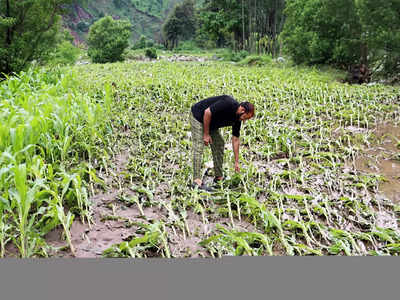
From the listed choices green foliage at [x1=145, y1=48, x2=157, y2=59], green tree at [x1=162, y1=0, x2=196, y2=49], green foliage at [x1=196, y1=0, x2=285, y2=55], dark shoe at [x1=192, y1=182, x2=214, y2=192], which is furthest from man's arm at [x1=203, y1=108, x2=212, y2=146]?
green tree at [x1=162, y1=0, x2=196, y2=49]

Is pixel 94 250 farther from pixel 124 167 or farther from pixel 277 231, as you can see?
pixel 124 167

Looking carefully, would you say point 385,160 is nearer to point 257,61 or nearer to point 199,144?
point 199,144

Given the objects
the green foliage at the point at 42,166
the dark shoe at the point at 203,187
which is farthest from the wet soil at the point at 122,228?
the dark shoe at the point at 203,187

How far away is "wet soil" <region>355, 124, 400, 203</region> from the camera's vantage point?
3365 mm

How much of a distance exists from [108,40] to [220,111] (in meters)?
19.7

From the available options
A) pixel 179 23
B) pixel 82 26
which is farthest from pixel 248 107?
pixel 82 26

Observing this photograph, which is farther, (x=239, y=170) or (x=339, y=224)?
(x=239, y=170)

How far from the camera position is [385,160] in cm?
404

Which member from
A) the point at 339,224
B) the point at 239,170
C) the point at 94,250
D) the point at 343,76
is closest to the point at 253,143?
the point at 239,170

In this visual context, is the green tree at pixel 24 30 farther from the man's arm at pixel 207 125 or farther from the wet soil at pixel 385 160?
the wet soil at pixel 385 160

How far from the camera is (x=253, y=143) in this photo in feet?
15.2

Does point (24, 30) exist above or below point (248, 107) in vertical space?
above

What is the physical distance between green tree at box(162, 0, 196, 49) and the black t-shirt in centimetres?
3591

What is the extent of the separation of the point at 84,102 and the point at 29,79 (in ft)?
7.36
